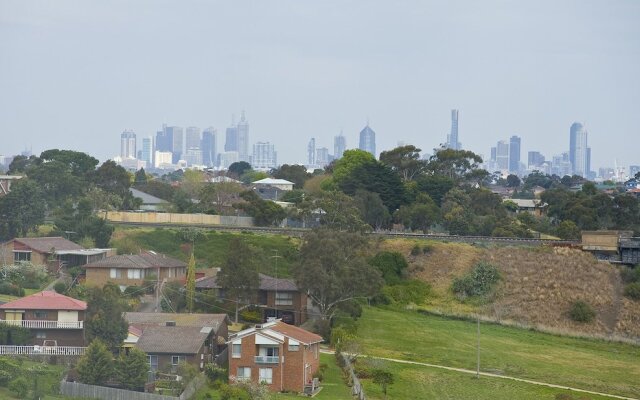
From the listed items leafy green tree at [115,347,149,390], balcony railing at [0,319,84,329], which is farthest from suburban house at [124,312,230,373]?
leafy green tree at [115,347,149,390]

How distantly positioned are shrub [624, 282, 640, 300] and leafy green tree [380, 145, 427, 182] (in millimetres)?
42260

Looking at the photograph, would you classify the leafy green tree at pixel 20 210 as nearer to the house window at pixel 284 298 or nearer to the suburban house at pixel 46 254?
the suburban house at pixel 46 254

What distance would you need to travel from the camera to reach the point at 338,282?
58.6m

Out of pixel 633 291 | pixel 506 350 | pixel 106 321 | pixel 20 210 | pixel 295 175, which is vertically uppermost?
pixel 295 175

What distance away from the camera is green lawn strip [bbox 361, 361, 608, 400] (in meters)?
46.2

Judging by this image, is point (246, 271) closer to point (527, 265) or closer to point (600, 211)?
point (527, 265)

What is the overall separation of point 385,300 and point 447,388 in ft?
70.4

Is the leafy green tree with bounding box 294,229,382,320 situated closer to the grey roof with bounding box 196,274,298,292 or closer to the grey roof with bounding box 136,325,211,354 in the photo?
the grey roof with bounding box 196,274,298,292

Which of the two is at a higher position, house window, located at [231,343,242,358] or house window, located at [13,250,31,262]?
house window, located at [13,250,31,262]

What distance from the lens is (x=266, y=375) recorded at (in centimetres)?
4591

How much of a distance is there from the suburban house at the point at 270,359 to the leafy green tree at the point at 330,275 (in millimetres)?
12111

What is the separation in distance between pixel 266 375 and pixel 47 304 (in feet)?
30.7

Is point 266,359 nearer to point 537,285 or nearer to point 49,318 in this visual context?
point 49,318

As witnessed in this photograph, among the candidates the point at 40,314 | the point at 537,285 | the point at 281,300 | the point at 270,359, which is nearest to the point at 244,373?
the point at 270,359
